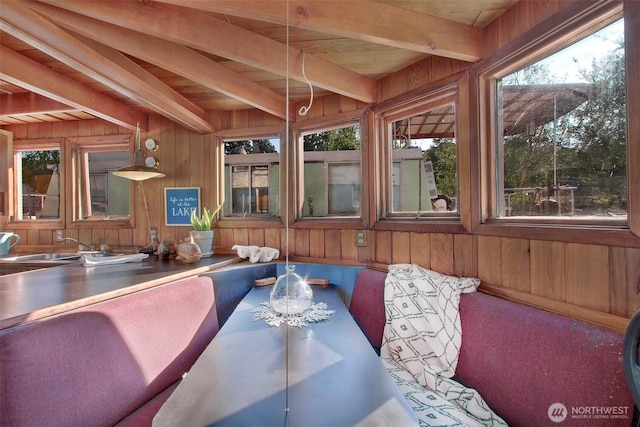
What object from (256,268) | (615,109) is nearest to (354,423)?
(615,109)

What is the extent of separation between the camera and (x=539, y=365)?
973 mm

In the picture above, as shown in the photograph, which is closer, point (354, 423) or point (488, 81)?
point (354, 423)

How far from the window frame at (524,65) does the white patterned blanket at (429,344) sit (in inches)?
13.9

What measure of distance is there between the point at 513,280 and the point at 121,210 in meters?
2.95

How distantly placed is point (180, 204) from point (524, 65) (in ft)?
7.92

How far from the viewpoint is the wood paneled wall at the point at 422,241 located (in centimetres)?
96

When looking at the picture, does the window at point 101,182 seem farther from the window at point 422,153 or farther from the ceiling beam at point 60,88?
the window at point 422,153

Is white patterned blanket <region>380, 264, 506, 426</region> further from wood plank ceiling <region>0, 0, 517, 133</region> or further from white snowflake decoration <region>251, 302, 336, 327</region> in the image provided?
wood plank ceiling <region>0, 0, 517, 133</region>

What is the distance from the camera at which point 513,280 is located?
1.23 m

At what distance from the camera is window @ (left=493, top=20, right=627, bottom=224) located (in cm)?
96

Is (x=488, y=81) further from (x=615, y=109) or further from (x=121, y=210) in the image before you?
(x=121, y=210)

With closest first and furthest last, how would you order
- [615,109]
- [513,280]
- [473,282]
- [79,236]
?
[615,109], [513,280], [473,282], [79,236]

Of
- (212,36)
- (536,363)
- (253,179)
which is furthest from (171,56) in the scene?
(536,363)

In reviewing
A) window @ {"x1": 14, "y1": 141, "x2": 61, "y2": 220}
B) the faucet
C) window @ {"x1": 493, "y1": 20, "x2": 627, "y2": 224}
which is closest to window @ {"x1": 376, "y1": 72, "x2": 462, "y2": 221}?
window @ {"x1": 493, "y1": 20, "x2": 627, "y2": 224}
